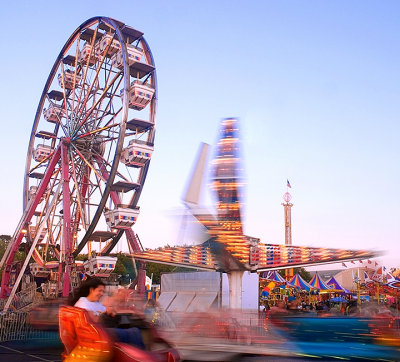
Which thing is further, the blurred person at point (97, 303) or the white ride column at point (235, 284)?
the white ride column at point (235, 284)

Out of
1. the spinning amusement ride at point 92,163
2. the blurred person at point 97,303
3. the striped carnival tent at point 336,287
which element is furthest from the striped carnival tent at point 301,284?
the blurred person at point 97,303

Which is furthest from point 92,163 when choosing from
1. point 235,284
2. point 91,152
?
point 235,284

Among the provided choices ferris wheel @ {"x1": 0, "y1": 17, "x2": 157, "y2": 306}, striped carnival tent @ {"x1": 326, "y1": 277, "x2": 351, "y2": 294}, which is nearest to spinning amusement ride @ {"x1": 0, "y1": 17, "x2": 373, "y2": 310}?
ferris wheel @ {"x1": 0, "y1": 17, "x2": 157, "y2": 306}

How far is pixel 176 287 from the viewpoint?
22.7m

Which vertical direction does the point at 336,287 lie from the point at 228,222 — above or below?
below

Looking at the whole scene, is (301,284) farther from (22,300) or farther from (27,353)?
(27,353)

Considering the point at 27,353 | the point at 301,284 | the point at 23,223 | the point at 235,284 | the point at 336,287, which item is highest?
the point at 23,223

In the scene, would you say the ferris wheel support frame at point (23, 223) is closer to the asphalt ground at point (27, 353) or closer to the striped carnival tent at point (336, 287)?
the asphalt ground at point (27, 353)

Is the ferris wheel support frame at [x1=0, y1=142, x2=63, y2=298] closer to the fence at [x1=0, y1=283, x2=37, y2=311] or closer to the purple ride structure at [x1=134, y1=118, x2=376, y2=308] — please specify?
the fence at [x1=0, y1=283, x2=37, y2=311]

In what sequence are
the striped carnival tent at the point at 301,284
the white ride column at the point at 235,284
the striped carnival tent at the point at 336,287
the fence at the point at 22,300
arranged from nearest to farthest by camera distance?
the white ride column at the point at 235,284 < the fence at the point at 22,300 < the striped carnival tent at the point at 301,284 < the striped carnival tent at the point at 336,287

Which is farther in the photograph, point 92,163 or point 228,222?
point 92,163

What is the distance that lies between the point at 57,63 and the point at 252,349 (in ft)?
83.0

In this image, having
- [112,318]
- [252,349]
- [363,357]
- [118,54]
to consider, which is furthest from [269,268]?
[118,54]

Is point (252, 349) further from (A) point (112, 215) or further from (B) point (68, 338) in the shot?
(A) point (112, 215)
